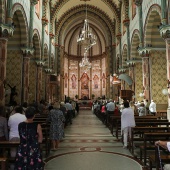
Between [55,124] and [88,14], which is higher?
[88,14]

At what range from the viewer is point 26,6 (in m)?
14.7

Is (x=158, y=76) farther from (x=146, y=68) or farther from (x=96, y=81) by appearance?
(x=96, y=81)

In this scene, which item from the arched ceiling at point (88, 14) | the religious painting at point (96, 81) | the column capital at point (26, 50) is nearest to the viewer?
the column capital at point (26, 50)

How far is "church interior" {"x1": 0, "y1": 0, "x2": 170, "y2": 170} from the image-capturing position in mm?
6477

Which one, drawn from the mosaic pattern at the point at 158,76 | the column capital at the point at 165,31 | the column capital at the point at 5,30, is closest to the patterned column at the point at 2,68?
the column capital at the point at 5,30

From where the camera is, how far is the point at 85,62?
27.0 metres

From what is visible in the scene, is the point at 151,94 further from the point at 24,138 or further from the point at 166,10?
the point at 24,138

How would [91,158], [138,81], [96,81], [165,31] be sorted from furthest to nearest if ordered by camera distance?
[96,81]
[138,81]
[165,31]
[91,158]

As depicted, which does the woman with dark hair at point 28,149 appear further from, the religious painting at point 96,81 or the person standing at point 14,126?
the religious painting at point 96,81

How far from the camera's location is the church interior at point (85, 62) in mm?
6477

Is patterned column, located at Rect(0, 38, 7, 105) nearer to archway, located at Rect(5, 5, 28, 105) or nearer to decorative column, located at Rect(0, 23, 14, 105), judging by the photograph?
decorative column, located at Rect(0, 23, 14, 105)

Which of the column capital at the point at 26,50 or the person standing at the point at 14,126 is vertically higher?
the column capital at the point at 26,50

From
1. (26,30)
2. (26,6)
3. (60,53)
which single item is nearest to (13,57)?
(26,30)

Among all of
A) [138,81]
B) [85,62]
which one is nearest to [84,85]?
[85,62]
